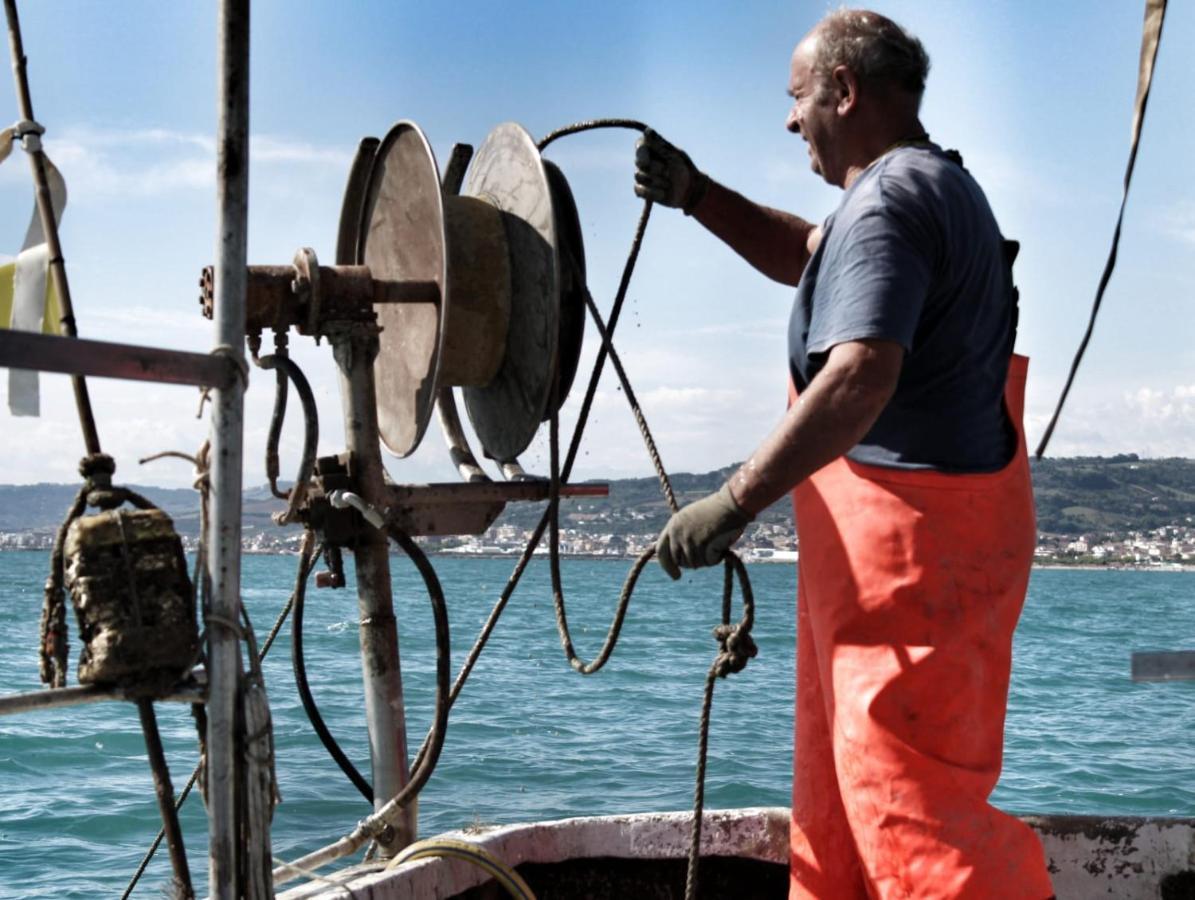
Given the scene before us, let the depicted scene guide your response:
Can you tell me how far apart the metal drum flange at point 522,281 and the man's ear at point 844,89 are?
0.88 metres

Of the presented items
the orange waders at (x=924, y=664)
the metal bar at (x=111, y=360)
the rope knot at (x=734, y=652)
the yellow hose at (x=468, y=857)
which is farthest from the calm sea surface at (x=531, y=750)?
the metal bar at (x=111, y=360)

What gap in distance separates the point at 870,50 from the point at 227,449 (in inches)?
59.2

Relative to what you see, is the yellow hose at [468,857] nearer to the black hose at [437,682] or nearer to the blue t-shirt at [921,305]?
the black hose at [437,682]

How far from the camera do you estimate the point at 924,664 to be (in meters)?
2.43

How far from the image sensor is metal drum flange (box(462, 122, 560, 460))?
3406 millimetres

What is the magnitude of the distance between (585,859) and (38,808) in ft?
39.9

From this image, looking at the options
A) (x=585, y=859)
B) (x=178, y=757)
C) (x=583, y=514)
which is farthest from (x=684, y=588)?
(x=585, y=859)

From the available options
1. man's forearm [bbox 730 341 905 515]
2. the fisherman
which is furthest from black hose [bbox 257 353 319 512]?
man's forearm [bbox 730 341 905 515]

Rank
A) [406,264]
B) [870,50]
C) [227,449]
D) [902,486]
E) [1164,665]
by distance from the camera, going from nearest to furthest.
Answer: [227,449] → [902,486] → [870,50] → [1164,665] → [406,264]

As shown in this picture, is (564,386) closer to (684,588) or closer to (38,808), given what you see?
(38,808)

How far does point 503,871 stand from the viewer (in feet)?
10.5

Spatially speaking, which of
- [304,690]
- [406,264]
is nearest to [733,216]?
[406,264]

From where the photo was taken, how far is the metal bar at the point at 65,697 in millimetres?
1861

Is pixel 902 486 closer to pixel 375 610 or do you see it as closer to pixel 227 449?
pixel 227 449
